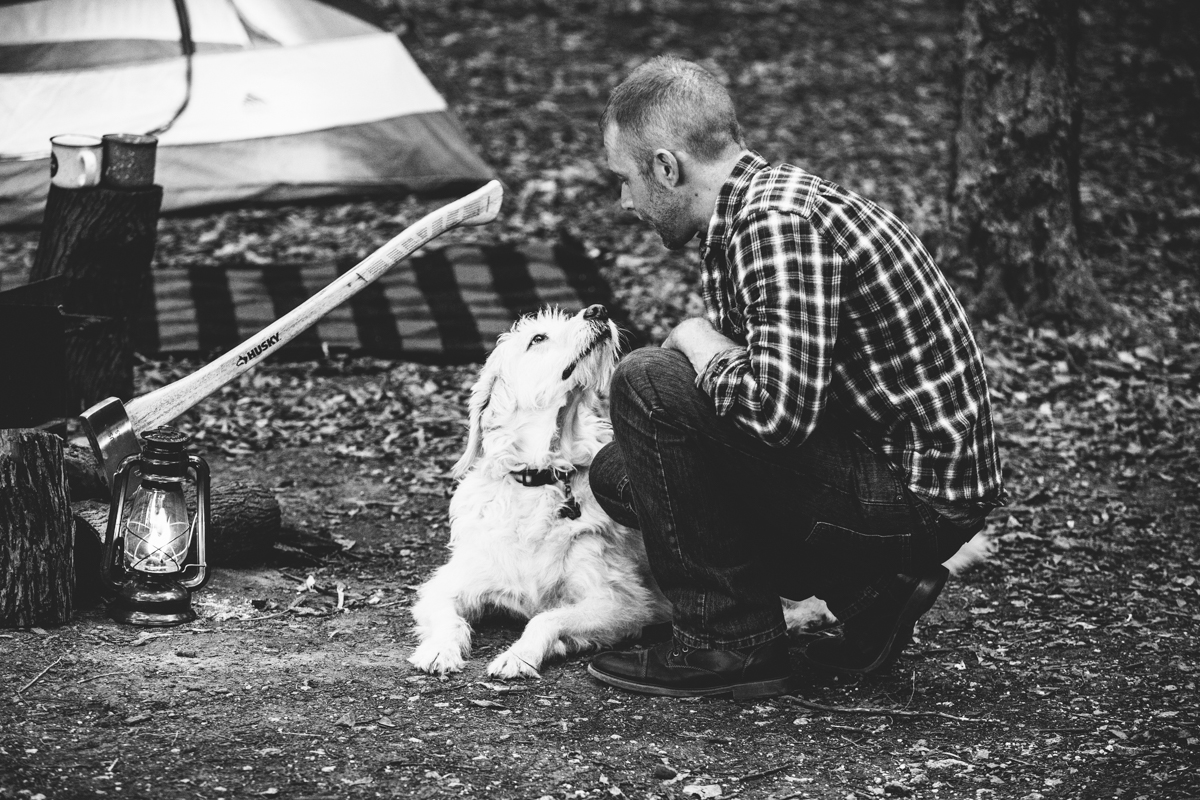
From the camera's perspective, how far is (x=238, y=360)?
4.18 metres

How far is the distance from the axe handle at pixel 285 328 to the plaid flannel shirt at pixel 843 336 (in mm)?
1364

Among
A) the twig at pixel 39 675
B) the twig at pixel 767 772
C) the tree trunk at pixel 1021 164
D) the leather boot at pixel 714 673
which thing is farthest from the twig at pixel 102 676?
the tree trunk at pixel 1021 164

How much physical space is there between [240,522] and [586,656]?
1.44m

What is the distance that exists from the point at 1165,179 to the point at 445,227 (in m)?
7.21

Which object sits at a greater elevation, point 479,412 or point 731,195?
point 731,195

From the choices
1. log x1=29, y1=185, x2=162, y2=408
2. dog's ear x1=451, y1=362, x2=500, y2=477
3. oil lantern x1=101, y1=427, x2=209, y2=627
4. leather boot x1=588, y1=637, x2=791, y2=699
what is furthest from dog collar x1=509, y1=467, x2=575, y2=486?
log x1=29, y1=185, x2=162, y2=408

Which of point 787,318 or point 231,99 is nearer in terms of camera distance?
point 787,318

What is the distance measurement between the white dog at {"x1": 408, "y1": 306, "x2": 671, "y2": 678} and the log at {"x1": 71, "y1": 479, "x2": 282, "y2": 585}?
769mm

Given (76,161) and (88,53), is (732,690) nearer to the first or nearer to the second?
(76,161)

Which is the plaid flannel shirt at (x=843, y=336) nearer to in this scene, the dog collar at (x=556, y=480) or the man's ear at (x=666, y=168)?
the man's ear at (x=666, y=168)

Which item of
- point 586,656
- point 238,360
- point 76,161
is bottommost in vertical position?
point 586,656

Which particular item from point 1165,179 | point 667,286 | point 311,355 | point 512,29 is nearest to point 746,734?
point 311,355

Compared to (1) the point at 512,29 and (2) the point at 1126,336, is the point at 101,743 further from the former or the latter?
(1) the point at 512,29

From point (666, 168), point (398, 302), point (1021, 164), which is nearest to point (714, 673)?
point (666, 168)
